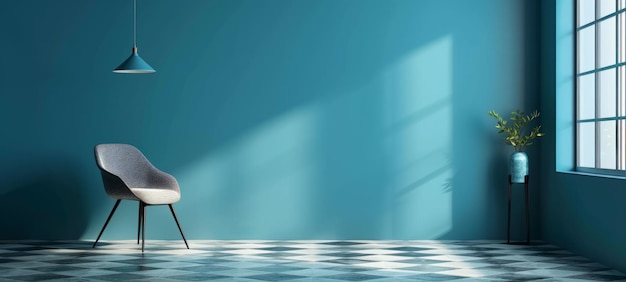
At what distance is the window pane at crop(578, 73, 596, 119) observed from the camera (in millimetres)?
5976

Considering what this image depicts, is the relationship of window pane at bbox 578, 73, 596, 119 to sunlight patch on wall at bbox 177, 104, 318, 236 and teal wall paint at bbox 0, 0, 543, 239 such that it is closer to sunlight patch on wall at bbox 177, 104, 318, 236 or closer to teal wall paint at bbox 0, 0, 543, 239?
teal wall paint at bbox 0, 0, 543, 239

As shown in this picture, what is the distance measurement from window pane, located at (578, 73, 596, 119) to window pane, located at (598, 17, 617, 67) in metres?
0.23

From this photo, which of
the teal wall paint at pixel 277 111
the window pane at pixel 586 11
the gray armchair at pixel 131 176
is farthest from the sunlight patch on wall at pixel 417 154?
the gray armchair at pixel 131 176

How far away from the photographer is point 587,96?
606cm

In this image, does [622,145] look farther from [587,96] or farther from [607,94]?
[587,96]

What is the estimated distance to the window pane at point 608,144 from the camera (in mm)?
5613

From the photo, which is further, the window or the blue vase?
the blue vase

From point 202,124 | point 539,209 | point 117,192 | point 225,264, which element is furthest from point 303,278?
point 539,209

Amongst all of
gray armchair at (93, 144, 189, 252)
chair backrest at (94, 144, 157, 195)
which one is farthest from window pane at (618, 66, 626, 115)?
chair backrest at (94, 144, 157, 195)

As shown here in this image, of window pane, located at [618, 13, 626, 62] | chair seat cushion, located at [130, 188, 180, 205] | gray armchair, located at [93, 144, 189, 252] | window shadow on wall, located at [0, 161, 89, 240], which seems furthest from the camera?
window shadow on wall, located at [0, 161, 89, 240]

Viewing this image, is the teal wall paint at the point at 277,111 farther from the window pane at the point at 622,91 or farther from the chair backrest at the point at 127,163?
the window pane at the point at 622,91

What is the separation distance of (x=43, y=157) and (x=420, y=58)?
3156mm

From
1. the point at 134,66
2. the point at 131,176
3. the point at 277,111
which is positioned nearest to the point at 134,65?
the point at 134,66

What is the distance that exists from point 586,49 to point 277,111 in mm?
2433
